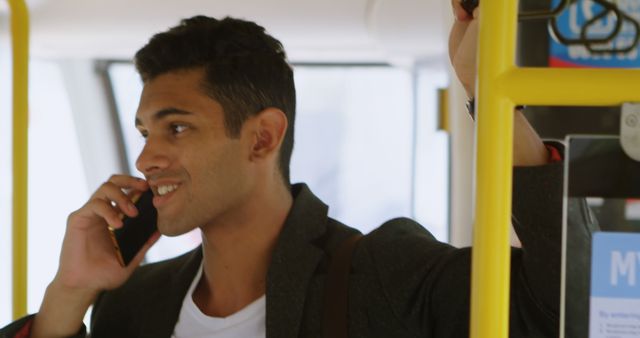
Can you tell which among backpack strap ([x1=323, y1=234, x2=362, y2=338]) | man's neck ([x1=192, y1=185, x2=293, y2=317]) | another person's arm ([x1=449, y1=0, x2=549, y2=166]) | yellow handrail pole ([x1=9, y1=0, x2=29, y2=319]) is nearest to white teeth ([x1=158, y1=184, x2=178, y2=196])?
man's neck ([x1=192, y1=185, x2=293, y2=317])

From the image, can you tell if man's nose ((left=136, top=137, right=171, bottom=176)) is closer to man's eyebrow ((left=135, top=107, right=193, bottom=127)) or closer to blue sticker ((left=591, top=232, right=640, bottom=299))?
man's eyebrow ((left=135, top=107, right=193, bottom=127))

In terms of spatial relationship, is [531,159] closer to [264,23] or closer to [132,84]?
[264,23]

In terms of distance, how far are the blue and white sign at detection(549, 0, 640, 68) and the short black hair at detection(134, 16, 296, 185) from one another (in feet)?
2.49

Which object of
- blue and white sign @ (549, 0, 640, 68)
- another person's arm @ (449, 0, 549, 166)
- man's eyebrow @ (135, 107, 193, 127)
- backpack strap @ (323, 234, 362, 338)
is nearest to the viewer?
another person's arm @ (449, 0, 549, 166)

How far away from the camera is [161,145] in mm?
1867

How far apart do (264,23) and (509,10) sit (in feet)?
9.02

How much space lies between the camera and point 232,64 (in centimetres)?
195

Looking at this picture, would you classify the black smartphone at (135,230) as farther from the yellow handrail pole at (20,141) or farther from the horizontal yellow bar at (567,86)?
the horizontal yellow bar at (567,86)

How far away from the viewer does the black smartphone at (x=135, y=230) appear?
77.5 inches

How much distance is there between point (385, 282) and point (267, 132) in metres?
0.45

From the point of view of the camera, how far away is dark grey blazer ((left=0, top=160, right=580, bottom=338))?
1.30m

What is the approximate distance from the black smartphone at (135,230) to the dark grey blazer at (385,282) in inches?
3.6

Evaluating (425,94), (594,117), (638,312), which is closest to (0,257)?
(425,94)

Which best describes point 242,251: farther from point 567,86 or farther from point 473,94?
point 567,86
